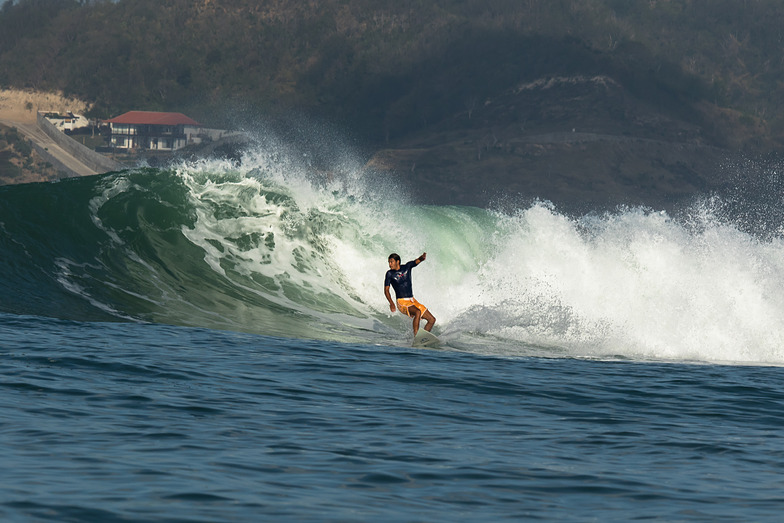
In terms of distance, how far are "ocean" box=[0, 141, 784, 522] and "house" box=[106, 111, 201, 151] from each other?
261 ft

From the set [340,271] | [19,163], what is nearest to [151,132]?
[19,163]

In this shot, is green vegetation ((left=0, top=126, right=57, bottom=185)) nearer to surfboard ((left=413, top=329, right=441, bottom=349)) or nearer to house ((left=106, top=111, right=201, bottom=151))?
house ((left=106, top=111, right=201, bottom=151))

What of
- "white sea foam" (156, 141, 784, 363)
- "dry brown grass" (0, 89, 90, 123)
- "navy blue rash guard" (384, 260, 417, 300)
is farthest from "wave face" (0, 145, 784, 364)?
"dry brown grass" (0, 89, 90, 123)

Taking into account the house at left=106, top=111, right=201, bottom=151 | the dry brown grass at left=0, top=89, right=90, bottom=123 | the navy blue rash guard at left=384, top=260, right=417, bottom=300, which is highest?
the dry brown grass at left=0, top=89, right=90, bottom=123

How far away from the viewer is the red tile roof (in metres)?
102

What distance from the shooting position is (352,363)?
41.2 feet

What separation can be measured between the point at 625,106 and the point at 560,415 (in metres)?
96.2

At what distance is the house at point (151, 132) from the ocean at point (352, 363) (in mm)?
79574

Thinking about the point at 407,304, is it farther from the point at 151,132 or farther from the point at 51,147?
the point at 151,132

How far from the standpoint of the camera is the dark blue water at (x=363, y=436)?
21.2 feet

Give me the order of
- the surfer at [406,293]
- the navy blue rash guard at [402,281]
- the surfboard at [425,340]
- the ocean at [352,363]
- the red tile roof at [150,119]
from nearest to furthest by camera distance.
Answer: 1. the ocean at [352,363]
2. the surfboard at [425,340]
3. the surfer at [406,293]
4. the navy blue rash guard at [402,281]
5. the red tile roof at [150,119]

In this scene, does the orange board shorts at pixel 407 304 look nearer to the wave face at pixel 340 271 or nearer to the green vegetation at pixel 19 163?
the wave face at pixel 340 271

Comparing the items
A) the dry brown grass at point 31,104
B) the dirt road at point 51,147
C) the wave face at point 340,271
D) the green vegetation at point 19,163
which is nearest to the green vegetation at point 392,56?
the dry brown grass at point 31,104

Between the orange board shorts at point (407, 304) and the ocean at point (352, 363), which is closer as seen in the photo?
the ocean at point (352, 363)
